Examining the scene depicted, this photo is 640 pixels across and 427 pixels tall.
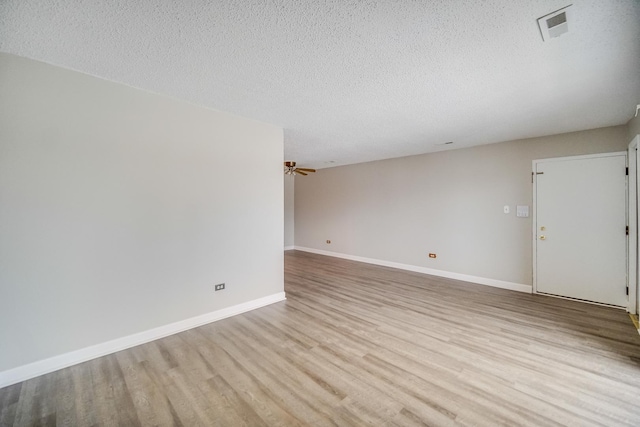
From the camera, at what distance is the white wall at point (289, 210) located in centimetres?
A: 866

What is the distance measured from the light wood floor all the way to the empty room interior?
0.02 m

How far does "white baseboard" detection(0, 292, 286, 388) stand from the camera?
204 cm

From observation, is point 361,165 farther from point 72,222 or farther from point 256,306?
point 72,222

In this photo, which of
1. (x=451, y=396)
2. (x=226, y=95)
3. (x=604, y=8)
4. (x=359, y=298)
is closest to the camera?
(x=604, y=8)

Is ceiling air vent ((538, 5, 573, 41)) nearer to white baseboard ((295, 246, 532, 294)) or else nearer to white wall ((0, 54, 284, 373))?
white wall ((0, 54, 284, 373))

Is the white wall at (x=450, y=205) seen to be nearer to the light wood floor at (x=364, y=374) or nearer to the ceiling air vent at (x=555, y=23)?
the light wood floor at (x=364, y=374)

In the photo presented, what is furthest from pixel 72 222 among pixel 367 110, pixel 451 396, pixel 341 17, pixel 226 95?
pixel 451 396

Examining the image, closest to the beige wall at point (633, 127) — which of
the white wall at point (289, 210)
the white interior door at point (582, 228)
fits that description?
the white interior door at point (582, 228)

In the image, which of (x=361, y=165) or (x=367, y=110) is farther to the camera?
(x=361, y=165)

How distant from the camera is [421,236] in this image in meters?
5.52

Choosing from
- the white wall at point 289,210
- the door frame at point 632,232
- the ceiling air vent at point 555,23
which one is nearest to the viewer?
the ceiling air vent at point 555,23

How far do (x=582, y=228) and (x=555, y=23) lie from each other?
3.56m

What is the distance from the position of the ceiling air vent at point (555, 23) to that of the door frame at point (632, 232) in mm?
2810

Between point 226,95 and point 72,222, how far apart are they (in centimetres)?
185
